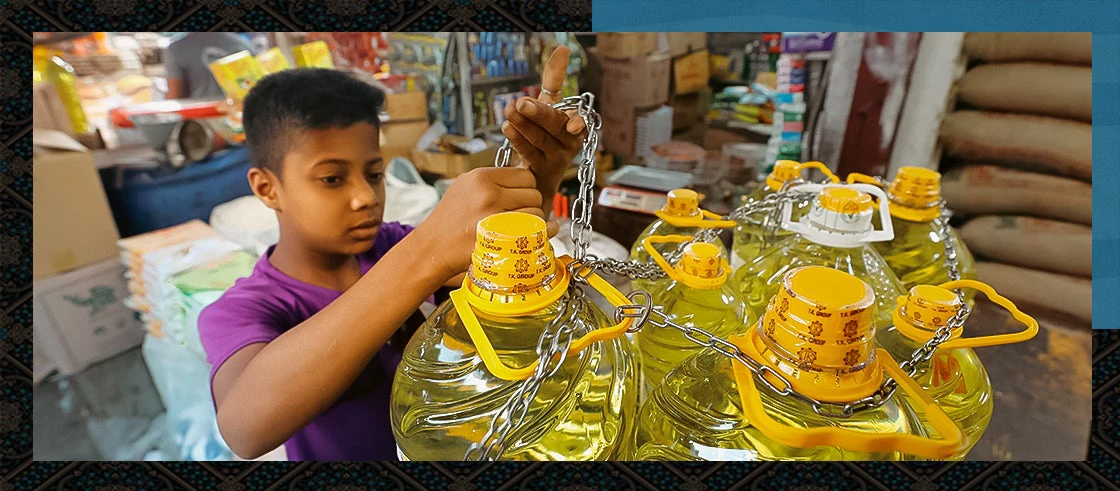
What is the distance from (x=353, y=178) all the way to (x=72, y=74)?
0.43m

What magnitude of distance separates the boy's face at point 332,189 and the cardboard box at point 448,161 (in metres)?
0.29

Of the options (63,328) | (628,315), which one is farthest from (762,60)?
(63,328)

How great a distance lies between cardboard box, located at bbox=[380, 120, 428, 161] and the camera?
3.75 feet

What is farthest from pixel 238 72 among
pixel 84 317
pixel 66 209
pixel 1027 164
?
pixel 1027 164

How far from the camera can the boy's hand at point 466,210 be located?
0.58 metres

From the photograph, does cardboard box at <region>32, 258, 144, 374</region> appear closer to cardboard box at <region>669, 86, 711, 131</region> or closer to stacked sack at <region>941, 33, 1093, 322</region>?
cardboard box at <region>669, 86, 711, 131</region>

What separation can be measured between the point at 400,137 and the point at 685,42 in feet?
2.03

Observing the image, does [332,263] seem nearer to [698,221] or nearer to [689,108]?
[698,221]

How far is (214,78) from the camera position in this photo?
1.00 meters

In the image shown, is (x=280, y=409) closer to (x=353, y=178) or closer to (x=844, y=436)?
(x=353, y=178)

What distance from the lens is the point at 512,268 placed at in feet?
1.39

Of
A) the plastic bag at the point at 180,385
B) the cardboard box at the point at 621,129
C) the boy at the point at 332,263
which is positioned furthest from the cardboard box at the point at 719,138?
the plastic bag at the point at 180,385

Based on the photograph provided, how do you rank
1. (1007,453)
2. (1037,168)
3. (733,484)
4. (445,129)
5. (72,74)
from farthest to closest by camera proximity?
(445,129), (1037,168), (72,74), (1007,453), (733,484)

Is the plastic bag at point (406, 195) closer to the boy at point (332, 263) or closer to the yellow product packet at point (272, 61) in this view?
the boy at point (332, 263)
